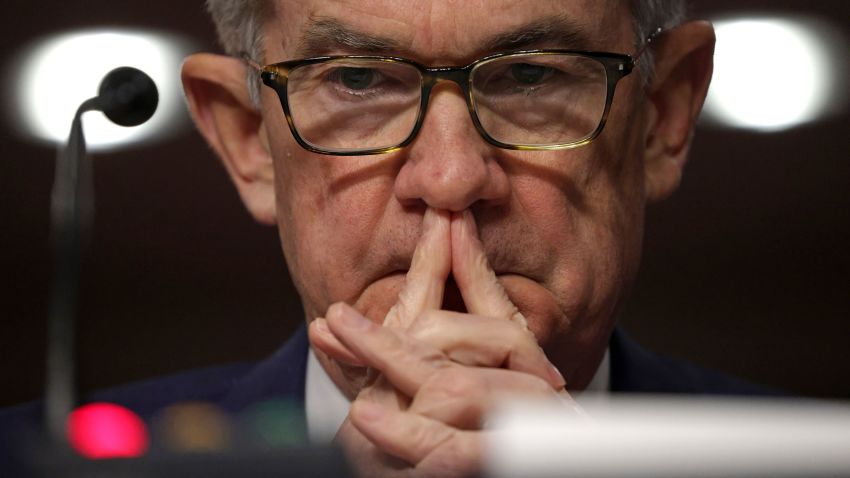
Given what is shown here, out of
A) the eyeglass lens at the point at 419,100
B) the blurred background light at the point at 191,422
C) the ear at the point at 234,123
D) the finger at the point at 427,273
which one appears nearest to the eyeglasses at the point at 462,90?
the eyeglass lens at the point at 419,100

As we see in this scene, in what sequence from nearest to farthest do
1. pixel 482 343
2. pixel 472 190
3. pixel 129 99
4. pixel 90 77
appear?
pixel 482 343 < pixel 472 190 < pixel 129 99 < pixel 90 77

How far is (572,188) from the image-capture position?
4.93ft

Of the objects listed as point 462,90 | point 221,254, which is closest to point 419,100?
point 462,90

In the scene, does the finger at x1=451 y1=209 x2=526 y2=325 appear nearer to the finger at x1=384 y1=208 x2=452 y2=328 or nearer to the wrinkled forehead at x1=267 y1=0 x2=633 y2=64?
the finger at x1=384 y1=208 x2=452 y2=328

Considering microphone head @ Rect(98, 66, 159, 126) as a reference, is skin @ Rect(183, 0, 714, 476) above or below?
below

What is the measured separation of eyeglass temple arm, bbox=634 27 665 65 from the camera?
62.6 inches

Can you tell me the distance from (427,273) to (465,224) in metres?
0.07

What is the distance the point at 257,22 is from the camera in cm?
165

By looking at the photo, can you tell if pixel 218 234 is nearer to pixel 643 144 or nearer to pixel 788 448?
pixel 643 144

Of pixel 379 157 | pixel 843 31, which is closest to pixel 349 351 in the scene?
pixel 379 157

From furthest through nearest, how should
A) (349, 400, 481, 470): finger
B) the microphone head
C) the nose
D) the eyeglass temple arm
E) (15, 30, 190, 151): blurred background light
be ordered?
(15, 30, 190, 151): blurred background light < the eyeglass temple arm < the microphone head < the nose < (349, 400, 481, 470): finger

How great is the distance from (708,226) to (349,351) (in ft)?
5.53

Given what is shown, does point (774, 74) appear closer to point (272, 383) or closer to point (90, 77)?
point (272, 383)

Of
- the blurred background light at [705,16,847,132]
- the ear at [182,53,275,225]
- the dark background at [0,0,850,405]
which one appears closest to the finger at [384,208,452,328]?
the ear at [182,53,275,225]
